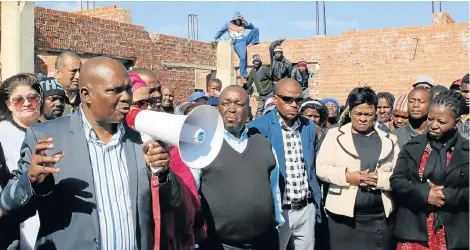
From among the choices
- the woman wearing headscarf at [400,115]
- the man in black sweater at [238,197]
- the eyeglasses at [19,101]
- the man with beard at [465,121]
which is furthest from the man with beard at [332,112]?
the eyeglasses at [19,101]

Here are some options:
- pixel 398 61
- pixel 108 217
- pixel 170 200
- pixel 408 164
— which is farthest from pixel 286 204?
pixel 398 61

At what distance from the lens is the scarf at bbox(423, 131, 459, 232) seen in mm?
4461

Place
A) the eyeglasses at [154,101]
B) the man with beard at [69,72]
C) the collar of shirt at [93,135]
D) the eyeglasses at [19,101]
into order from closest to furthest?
the collar of shirt at [93,135], the eyeglasses at [19,101], the eyeglasses at [154,101], the man with beard at [69,72]

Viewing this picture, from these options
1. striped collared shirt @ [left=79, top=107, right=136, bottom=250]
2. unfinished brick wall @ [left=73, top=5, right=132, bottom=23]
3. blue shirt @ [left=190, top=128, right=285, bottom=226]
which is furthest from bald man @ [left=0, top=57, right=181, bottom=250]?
unfinished brick wall @ [left=73, top=5, right=132, bottom=23]

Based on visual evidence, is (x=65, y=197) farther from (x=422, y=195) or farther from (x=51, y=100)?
(x=422, y=195)

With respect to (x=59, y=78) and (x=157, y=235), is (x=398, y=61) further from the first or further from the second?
(x=157, y=235)

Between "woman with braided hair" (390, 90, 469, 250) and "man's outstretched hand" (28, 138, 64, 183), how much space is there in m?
2.99

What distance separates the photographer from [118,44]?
508 inches

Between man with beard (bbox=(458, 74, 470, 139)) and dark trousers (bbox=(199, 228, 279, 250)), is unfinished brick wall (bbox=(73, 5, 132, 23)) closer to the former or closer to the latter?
man with beard (bbox=(458, 74, 470, 139))

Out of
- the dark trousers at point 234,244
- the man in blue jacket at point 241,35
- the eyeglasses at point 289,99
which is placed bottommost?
the dark trousers at point 234,244

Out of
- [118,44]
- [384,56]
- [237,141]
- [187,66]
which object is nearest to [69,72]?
[237,141]

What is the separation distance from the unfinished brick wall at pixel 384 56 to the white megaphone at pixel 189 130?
15243mm

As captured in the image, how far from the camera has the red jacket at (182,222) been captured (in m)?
3.18

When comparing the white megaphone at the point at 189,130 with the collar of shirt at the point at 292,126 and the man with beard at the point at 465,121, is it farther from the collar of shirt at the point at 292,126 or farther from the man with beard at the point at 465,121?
the man with beard at the point at 465,121
